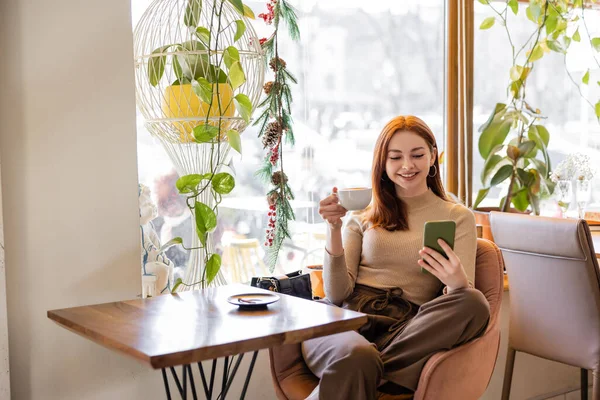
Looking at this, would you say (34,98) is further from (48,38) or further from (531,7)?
(531,7)

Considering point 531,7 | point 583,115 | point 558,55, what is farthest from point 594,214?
point 531,7

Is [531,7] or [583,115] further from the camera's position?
[583,115]

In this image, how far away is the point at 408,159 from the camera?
2447 mm

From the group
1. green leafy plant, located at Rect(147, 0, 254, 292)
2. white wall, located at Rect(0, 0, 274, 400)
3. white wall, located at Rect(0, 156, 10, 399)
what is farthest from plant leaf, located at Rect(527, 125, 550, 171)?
white wall, located at Rect(0, 156, 10, 399)

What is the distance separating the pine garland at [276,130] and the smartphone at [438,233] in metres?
0.82

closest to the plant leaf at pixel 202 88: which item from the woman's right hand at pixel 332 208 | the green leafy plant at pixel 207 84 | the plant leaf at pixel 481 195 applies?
the green leafy plant at pixel 207 84

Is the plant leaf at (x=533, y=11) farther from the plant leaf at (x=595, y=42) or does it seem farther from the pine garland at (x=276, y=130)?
the pine garland at (x=276, y=130)

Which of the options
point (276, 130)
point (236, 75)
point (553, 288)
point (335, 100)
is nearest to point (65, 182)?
point (236, 75)

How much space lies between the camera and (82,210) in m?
2.26

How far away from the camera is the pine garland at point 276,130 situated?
2.84 meters

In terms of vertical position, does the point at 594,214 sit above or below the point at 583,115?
below

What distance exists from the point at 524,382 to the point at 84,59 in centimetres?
243

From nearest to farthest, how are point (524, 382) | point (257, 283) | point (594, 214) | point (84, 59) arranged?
point (84, 59)
point (257, 283)
point (524, 382)
point (594, 214)

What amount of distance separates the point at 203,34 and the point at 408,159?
0.78 m
